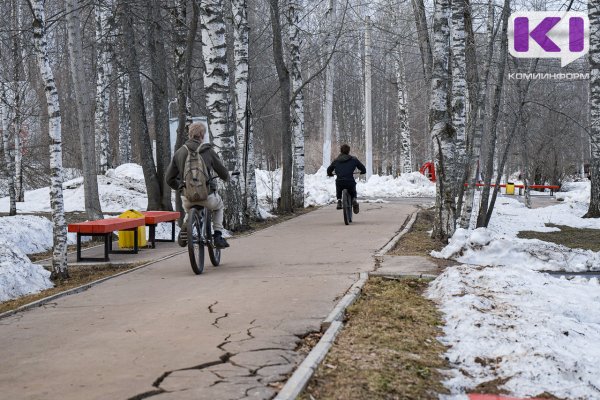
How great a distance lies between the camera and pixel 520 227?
70.6 ft

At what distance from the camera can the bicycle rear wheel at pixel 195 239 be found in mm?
9922

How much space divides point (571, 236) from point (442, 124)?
6.34 m

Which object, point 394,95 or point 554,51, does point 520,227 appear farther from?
point 394,95

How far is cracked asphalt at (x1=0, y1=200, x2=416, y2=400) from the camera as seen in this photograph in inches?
194

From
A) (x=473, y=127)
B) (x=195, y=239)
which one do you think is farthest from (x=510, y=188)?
(x=195, y=239)

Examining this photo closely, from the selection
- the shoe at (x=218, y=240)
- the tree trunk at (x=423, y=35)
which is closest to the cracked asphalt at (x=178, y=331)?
the shoe at (x=218, y=240)

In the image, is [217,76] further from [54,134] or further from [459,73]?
[459,73]

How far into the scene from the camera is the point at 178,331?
6508 mm

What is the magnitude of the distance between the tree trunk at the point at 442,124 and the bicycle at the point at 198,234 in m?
5.44

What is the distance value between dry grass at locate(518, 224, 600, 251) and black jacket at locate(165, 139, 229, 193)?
904 centimetres

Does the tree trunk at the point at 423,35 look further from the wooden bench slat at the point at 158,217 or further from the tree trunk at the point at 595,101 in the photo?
the tree trunk at the point at 595,101

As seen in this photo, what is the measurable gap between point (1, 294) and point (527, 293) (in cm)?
614

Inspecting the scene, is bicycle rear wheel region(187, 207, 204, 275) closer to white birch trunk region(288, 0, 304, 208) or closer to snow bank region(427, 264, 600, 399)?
snow bank region(427, 264, 600, 399)

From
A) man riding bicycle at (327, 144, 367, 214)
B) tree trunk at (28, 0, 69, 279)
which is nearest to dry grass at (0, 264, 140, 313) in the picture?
tree trunk at (28, 0, 69, 279)
